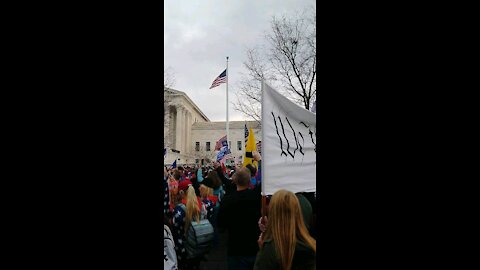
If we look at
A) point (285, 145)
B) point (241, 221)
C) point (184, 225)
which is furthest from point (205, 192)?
point (285, 145)

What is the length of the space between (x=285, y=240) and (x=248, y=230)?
1.19 meters

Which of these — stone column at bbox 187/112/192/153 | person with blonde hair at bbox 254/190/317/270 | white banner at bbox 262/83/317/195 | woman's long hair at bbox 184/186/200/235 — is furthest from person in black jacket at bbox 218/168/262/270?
stone column at bbox 187/112/192/153

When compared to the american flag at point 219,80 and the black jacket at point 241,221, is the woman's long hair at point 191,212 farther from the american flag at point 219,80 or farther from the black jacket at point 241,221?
the american flag at point 219,80

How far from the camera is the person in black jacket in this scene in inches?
160

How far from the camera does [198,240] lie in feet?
13.9

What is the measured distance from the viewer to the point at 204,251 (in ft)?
14.0

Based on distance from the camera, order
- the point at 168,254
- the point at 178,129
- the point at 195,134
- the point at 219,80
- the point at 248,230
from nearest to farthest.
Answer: the point at 168,254, the point at 248,230, the point at 219,80, the point at 178,129, the point at 195,134

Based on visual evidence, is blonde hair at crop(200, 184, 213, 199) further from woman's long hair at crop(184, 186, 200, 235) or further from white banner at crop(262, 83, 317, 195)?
white banner at crop(262, 83, 317, 195)

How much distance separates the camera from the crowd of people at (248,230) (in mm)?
2922

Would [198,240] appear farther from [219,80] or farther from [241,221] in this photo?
[219,80]

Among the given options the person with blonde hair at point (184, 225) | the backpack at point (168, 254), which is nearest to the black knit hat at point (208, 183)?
the person with blonde hair at point (184, 225)
